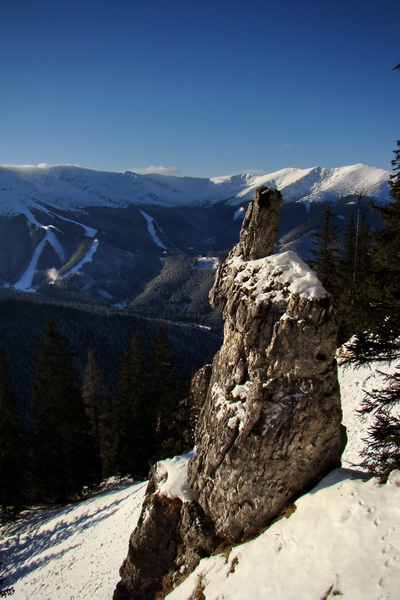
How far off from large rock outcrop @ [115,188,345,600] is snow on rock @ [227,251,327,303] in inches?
1.4

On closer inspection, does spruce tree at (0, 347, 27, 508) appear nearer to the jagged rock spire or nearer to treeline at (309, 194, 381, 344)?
the jagged rock spire

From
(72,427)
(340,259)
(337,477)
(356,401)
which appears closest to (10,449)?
(72,427)

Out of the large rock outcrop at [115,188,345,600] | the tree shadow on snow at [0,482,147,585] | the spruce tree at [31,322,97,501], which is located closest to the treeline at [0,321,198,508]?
the spruce tree at [31,322,97,501]

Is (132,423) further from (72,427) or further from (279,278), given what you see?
(279,278)

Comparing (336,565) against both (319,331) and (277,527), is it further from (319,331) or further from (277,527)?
(319,331)

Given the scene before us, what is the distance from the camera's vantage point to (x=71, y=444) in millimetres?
30641

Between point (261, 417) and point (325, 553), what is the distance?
13.1 ft

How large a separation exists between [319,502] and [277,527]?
5.23 feet

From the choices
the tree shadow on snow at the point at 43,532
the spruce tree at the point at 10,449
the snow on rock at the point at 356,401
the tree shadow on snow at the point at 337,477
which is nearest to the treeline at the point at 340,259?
the snow on rock at the point at 356,401

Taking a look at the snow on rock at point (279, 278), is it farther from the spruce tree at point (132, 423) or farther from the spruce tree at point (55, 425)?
the spruce tree at point (132, 423)

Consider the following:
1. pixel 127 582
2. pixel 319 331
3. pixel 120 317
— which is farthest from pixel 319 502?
pixel 120 317

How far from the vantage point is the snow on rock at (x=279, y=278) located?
12.2m

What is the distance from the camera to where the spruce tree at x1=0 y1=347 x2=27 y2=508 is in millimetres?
28281

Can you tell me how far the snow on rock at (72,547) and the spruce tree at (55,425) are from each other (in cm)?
224
